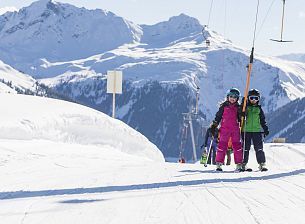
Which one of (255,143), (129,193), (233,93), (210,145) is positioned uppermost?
(233,93)

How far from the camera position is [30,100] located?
815 inches

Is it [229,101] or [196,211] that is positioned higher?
[229,101]

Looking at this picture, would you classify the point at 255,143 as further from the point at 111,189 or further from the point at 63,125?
the point at 63,125

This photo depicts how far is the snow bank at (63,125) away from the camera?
16.2 metres

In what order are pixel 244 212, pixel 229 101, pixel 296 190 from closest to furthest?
pixel 244 212 < pixel 296 190 < pixel 229 101

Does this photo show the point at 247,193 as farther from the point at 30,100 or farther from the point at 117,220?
the point at 30,100

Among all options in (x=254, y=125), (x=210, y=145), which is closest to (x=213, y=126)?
(x=254, y=125)

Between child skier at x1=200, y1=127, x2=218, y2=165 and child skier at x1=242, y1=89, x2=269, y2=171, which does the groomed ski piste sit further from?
child skier at x1=200, y1=127, x2=218, y2=165

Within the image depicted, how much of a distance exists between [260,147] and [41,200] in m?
6.26

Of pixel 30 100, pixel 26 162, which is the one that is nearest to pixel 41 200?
pixel 26 162

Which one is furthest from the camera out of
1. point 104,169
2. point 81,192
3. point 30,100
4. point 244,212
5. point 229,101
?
point 30,100

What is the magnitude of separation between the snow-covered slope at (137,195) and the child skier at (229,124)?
1367 millimetres

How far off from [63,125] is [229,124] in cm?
867

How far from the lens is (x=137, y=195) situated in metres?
6.95
